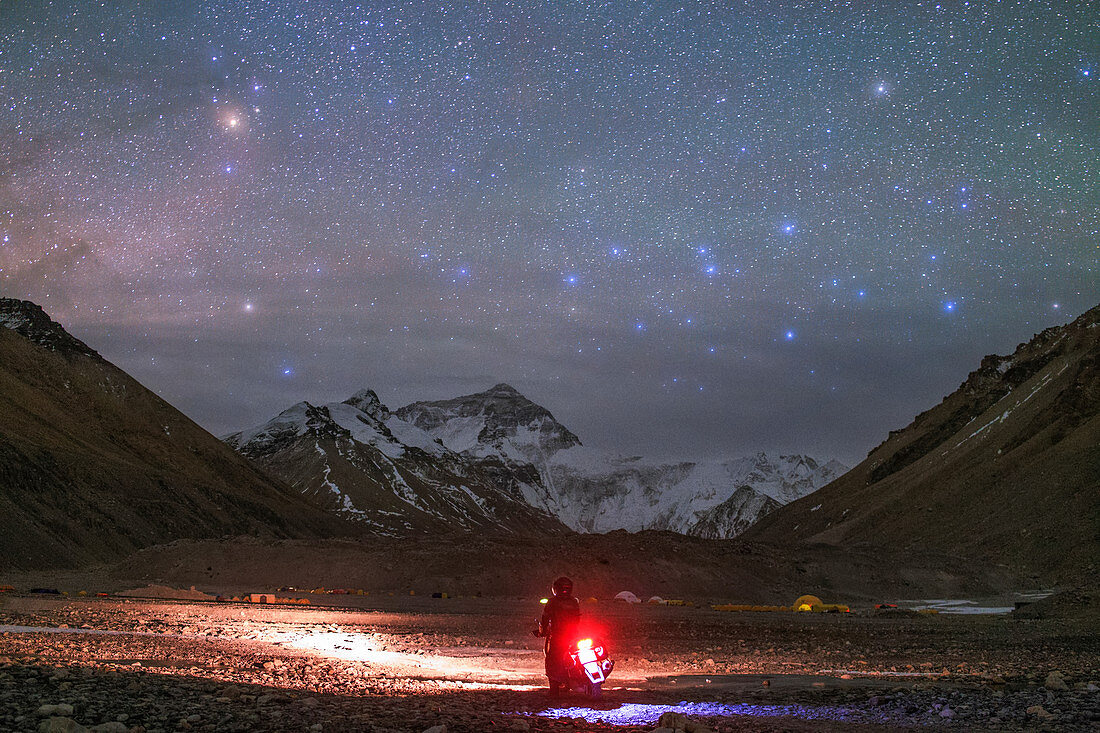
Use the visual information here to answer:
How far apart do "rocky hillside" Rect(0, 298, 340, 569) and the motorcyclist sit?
82495 mm

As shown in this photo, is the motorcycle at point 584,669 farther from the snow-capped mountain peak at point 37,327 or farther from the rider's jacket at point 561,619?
the snow-capped mountain peak at point 37,327

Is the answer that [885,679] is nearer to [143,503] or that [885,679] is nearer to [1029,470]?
[1029,470]


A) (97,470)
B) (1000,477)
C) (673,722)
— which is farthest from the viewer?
(97,470)

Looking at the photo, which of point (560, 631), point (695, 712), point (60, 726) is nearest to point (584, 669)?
point (560, 631)

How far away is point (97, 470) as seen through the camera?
4621 inches

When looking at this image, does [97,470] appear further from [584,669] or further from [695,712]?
A: [695,712]

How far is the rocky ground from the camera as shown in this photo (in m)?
11.1

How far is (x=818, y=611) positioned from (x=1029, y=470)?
198 feet

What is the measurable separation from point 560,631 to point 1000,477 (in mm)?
109026

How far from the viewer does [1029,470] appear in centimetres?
10112

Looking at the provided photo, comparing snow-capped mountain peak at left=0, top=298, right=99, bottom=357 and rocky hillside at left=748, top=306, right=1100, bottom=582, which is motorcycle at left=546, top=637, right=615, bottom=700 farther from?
snow-capped mountain peak at left=0, top=298, right=99, bottom=357

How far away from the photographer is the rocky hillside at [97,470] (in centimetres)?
9544

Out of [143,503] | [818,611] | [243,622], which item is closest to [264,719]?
[243,622]

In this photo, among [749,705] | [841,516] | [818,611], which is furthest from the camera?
[841,516]
